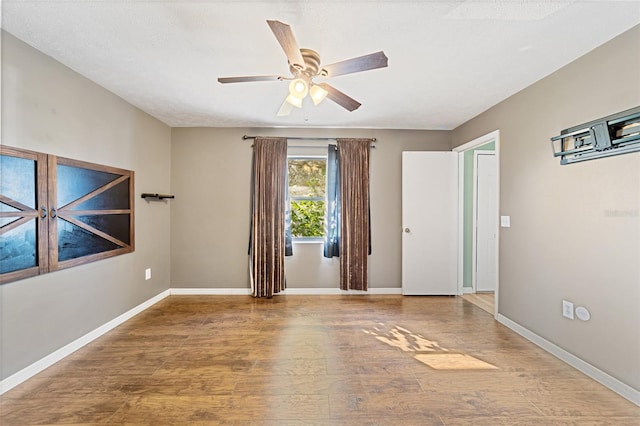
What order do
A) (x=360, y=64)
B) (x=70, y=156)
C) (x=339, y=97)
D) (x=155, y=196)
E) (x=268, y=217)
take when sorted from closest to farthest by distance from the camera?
1. (x=360, y=64)
2. (x=339, y=97)
3. (x=70, y=156)
4. (x=155, y=196)
5. (x=268, y=217)

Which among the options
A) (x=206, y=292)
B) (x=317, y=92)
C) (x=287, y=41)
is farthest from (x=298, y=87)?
(x=206, y=292)

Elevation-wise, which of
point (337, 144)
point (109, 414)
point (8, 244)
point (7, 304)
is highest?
point (337, 144)

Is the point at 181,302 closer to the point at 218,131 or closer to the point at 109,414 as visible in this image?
the point at 109,414

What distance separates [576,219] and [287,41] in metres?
2.52

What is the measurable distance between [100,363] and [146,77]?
2.48 m

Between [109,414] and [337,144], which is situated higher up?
[337,144]

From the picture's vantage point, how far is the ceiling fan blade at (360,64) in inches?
62.7

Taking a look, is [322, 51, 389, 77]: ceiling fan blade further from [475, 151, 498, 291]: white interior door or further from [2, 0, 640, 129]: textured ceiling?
[475, 151, 498, 291]: white interior door

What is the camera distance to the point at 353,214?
13.1 feet

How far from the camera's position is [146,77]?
251 centimetres

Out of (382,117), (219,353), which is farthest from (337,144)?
(219,353)

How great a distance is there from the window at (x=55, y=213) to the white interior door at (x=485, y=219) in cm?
471

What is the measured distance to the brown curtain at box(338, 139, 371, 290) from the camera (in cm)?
397

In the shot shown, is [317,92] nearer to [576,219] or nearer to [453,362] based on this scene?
[576,219]
